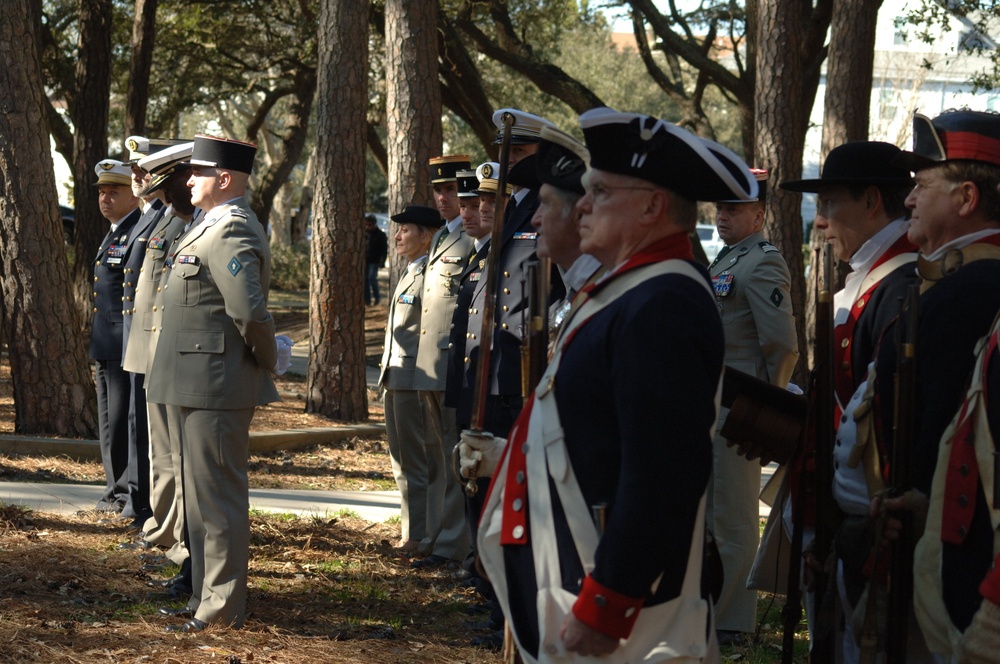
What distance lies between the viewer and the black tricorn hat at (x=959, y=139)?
135 inches

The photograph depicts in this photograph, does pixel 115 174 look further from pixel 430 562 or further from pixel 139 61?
pixel 139 61

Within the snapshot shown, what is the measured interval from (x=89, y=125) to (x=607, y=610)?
54.1ft

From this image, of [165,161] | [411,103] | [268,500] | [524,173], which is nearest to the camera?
[524,173]

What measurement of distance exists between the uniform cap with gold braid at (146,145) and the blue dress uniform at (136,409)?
0.38m

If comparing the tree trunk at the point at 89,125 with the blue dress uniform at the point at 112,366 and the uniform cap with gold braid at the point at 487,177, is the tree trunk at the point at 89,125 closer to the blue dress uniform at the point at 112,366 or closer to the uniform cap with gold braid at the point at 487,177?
the blue dress uniform at the point at 112,366

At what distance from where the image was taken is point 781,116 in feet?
45.9

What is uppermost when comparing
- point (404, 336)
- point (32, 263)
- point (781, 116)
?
point (781, 116)

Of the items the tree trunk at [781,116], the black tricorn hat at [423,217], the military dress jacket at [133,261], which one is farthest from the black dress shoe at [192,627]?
the tree trunk at [781,116]

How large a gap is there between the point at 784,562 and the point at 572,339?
170 centimetres

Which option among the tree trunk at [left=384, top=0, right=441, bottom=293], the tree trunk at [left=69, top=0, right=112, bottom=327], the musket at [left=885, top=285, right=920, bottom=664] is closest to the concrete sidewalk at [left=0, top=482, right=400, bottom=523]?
the tree trunk at [left=384, top=0, right=441, bottom=293]

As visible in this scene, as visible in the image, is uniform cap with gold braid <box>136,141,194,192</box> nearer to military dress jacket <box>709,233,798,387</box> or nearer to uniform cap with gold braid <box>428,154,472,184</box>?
uniform cap with gold braid <box>428,154,472,184</box>

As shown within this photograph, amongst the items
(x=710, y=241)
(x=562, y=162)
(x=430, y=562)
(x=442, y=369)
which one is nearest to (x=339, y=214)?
(x=442, y=369)

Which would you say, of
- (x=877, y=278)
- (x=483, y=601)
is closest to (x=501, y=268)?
(x=483, y=601)

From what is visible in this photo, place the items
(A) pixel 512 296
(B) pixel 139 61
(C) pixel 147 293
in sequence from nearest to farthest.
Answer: (A) pixel 512 296 → (C) pixel 147 293 → (B) pixel 139 61
